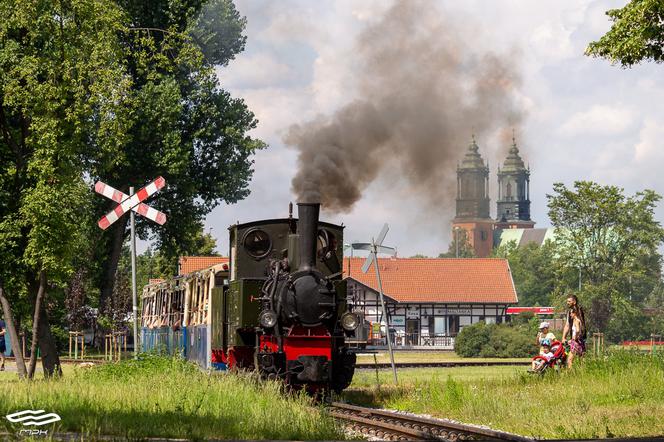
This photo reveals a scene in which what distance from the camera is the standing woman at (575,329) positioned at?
2167 cm

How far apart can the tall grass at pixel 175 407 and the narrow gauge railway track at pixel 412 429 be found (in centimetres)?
85

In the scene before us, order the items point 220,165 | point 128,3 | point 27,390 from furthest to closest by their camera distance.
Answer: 1. point 220,165
2. point 128,3
3. point 27,390

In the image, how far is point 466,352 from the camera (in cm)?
5609

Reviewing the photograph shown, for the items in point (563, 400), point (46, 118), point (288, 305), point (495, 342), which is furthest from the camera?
point (495, 342)

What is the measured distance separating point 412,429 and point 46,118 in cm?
1298

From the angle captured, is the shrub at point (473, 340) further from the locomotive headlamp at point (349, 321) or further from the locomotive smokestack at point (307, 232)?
the locomotive smokestack at point (307, 232)

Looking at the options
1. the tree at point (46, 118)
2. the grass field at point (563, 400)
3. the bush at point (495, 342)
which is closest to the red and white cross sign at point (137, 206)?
the tree at point (46, 118)

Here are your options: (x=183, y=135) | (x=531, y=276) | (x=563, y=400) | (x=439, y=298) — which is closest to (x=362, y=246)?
(x=563, y=400)

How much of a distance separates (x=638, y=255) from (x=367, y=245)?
2515 inches

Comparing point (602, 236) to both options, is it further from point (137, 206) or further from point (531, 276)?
point (137, 206)

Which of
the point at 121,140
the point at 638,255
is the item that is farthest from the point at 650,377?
the point at 638,255

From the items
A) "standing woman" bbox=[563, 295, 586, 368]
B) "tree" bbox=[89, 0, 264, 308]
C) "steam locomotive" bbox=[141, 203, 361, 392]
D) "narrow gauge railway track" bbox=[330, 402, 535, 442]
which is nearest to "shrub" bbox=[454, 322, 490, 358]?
"tree" bbox=[89, 0, 264, 308]

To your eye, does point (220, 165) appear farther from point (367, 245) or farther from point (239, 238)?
point (239, 238)

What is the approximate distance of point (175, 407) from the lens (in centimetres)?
1468
